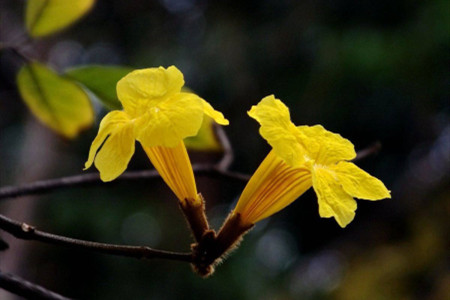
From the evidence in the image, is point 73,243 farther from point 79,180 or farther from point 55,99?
point 55,99

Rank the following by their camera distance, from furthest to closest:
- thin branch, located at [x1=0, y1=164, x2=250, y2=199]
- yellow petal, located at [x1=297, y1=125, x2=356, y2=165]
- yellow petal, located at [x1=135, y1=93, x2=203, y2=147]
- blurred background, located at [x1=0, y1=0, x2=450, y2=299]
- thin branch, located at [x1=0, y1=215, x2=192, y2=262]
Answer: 1. blurred background, located at [x1=0, y1=0, x2=450, y2=299]
2. thin branch, located at [x1=0, y1=164, x2=250, y2=199]
3. yellow petal, located at [x1=297, y1=125, x2=356, y2=165]
4. yellow petal, located at [x1=135, y1=93, x2=203, y2=147]
5. thin branch, located at [x1=0, y1=215, x2=192, y2=262]

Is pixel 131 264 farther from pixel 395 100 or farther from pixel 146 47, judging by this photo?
pixel 395 100

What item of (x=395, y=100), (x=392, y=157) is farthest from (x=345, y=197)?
(x=392, y=157)

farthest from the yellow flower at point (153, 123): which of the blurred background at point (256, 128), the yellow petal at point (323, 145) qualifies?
the blurred background at point (256, 128)

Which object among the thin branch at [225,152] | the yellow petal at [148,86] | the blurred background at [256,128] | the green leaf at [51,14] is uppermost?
the yellow petal at [148,86]

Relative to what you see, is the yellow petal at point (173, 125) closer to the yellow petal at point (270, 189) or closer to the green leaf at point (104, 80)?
the yellow petal at point (270, 189)

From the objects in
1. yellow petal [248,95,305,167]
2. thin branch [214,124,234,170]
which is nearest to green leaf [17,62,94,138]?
thin branch [214,124,234,170]

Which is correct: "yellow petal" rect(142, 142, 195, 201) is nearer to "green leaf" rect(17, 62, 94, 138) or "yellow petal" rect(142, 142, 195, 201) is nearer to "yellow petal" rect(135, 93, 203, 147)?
"yellow petal" rect(135, 93, 203, 147)
